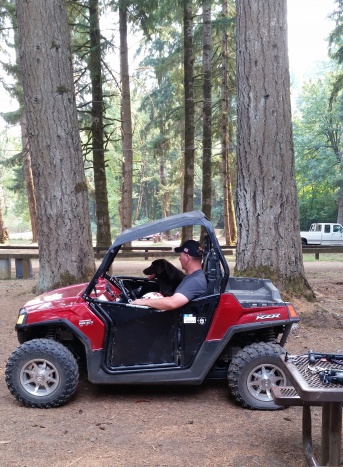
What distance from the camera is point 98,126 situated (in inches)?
780

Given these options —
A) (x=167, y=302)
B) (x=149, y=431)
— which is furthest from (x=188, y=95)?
(x=149, y=431)

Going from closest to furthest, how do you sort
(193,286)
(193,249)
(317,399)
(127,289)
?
(317,399) → (193,286) → (193,249) → (127,289)

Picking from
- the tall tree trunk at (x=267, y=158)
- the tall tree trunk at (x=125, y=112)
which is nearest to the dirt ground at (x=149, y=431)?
the tall tree trunk at (x=267, y=158)

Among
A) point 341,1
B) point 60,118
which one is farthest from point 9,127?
point 60,118

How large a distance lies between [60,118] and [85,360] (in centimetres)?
508

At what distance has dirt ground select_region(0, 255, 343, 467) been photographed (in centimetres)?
402

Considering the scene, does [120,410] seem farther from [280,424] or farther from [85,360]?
[280,424]

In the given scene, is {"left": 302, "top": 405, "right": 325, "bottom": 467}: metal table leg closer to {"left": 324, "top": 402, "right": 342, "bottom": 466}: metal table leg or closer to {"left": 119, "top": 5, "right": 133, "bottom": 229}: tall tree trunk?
{"left": 324, "top": 402, "right": 342, "bottom": 466}: metal table leg

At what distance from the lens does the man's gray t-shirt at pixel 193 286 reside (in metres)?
5.21

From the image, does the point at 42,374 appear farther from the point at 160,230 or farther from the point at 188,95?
the point at 188,95

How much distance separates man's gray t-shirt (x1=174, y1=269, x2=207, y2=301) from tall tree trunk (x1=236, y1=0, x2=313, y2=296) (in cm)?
326

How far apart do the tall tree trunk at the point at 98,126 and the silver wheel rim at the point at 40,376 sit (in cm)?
1463

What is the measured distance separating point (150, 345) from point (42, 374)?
1045 mm

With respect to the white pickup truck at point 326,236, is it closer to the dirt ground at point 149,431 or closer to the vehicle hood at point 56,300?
the dirt ground at point 149,431
